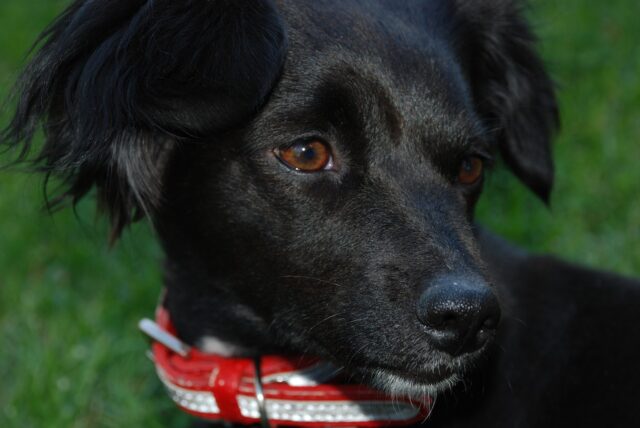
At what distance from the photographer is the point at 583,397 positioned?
2822mm

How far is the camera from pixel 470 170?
3.01 m

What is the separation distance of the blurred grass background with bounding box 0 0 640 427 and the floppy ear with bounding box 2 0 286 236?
0.30 metres

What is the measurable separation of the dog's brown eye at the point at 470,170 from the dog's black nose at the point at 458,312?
1.83ft

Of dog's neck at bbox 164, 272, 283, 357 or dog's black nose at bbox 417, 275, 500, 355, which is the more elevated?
dog's black nose at bbox 417, 275, 500, 355

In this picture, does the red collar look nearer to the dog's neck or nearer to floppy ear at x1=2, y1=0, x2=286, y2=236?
the dog's neck

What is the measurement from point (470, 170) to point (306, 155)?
58 centimetres

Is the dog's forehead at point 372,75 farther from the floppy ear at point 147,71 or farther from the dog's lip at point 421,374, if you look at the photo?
the dog's lip at point 421,374

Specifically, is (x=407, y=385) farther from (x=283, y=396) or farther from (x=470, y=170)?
(x=470, y=170)

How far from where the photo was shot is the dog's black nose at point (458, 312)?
2422 millimetres

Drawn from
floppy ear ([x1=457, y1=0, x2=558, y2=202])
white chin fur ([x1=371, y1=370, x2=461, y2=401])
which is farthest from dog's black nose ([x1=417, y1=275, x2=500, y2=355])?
floppy ear ([x1=457, y1=0, x2=558, y2=202])

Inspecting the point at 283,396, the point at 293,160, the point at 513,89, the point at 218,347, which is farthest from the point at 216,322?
the point at 513,89

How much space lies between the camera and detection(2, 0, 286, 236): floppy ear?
251 centimetres

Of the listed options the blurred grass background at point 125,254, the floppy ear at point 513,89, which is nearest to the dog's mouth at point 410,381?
the blurred grass background at point 125,254

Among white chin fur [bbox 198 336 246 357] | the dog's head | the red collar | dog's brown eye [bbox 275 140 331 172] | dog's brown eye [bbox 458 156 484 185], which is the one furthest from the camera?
white chin fur [bbox 198 336 246 357]
